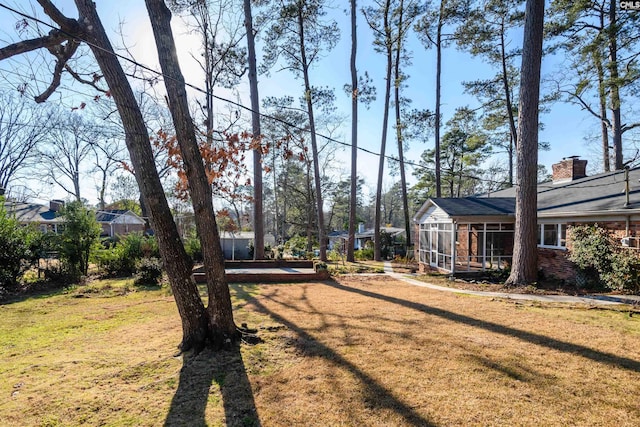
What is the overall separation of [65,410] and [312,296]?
5.68 metres

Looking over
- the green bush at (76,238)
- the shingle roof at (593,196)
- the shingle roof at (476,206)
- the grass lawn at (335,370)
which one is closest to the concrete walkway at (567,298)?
the grass lawn at (335,370)

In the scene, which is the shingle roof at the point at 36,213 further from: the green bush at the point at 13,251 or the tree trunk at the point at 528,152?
the tree trunk at the point at 528,152

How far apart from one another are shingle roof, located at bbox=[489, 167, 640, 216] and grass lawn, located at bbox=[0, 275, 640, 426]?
4.14 m

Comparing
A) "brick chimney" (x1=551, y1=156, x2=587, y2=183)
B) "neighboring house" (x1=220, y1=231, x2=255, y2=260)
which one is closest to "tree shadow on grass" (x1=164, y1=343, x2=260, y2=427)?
"neighboring house" (x1=220, y1=231, x2=255, y2=260)

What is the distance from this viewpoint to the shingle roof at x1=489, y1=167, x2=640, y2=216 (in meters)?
8.75

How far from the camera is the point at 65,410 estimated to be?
2.87 m

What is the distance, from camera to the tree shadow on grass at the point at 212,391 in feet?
9.08

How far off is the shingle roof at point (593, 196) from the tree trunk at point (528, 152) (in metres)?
1.57

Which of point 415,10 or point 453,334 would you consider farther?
point 415,10

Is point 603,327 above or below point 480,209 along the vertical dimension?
Result: below

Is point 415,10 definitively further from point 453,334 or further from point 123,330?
point 123,330

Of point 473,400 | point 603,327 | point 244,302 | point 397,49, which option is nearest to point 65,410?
point 473,400

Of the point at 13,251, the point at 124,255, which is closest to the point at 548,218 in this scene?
the point at 124,255

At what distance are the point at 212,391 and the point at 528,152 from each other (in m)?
10.3
